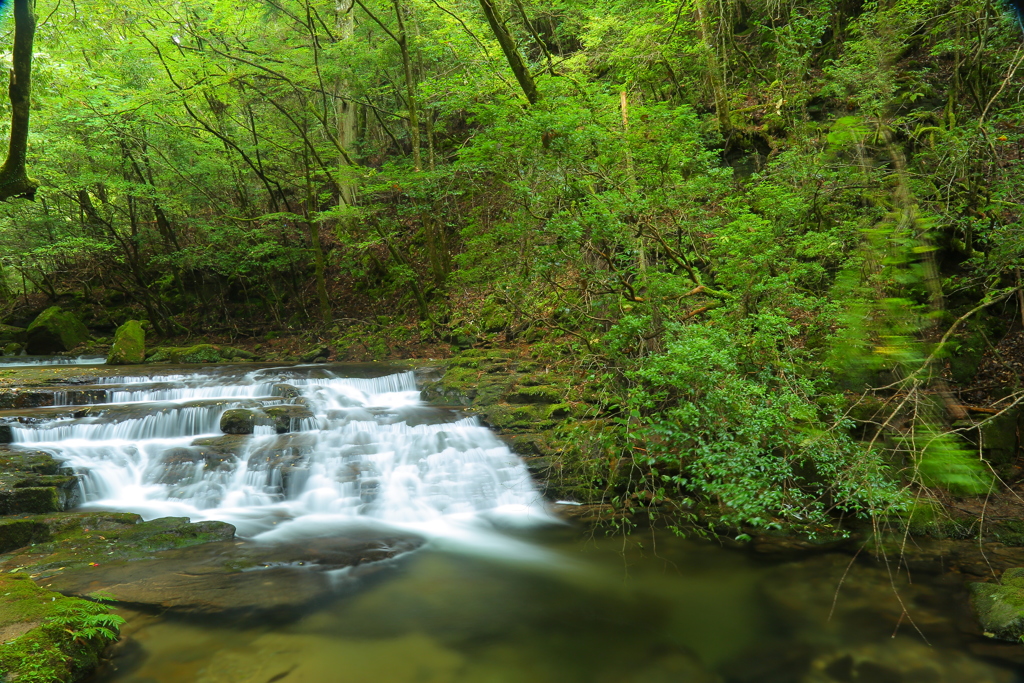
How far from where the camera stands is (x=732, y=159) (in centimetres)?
1220

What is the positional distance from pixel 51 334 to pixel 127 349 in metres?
3.77

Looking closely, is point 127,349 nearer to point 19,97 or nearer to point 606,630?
point 19,97

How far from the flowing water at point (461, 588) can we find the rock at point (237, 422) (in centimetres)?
16

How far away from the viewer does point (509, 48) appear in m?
6.86

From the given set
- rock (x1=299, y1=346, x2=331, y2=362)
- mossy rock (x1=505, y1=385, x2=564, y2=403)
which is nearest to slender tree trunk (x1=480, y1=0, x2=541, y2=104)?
mossy rock (x1=505, y1=385, x2=564, y2=403)

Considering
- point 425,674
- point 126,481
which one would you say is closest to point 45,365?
point 126,481

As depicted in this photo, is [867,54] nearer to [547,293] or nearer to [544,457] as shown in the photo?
[547,293]

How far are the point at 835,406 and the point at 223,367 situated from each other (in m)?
14.2

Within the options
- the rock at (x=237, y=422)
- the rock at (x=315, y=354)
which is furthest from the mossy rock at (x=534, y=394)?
the rock at (x=315, y=354)

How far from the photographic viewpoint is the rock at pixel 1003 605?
4.75 meters

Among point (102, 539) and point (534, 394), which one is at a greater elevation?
point (534, 394)

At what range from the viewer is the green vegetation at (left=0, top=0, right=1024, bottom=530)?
5367mm

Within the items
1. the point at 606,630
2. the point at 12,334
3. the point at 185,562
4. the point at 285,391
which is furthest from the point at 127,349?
the point at 606,630

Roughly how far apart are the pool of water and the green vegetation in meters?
0.89
